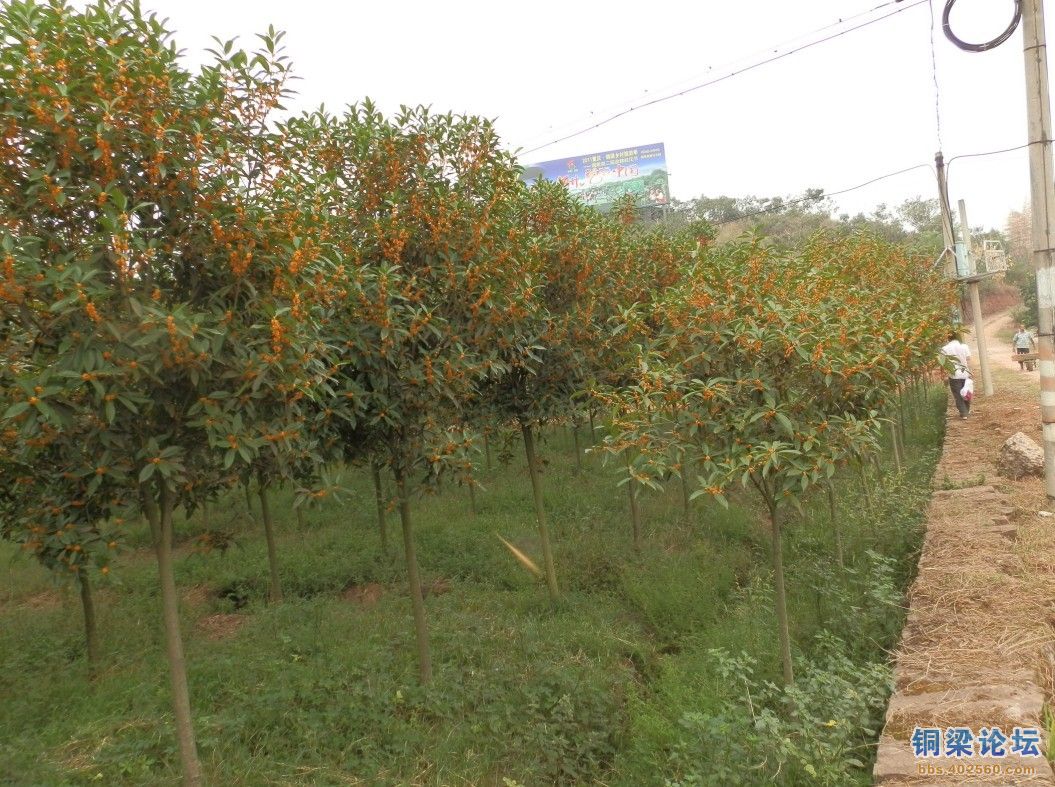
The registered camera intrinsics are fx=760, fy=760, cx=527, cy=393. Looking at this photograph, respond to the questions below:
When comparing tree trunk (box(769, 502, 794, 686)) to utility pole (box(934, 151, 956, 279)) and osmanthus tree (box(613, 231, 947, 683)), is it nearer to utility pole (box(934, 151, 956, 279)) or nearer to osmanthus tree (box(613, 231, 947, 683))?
osmanthus tree (box(613, 231, 947, 683))

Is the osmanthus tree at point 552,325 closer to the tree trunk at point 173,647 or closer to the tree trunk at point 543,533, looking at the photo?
the tree trunk at point 543,533

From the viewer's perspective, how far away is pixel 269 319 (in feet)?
11.9

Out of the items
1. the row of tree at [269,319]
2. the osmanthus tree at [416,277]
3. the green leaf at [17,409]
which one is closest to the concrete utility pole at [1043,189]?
the row of tree at [269,319]

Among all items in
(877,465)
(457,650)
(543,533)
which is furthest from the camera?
(543,533)

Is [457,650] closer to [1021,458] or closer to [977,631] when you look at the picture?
[977,631]

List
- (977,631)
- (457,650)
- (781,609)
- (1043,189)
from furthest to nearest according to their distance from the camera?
(1043,189)
(457,650)
(781,609)
(977,631)

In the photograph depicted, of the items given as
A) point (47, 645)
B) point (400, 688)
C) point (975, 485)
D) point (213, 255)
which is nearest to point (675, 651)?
point (400, 688)

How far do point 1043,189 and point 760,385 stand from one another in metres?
5.04

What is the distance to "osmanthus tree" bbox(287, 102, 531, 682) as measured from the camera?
16.3 feet

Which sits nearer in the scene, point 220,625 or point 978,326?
point 220,625

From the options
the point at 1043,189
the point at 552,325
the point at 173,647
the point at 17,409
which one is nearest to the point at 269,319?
the point at 17,409

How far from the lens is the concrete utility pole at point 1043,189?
23.1 feet

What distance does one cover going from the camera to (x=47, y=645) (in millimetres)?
6445

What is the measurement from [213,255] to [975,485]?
7711 millimetres
